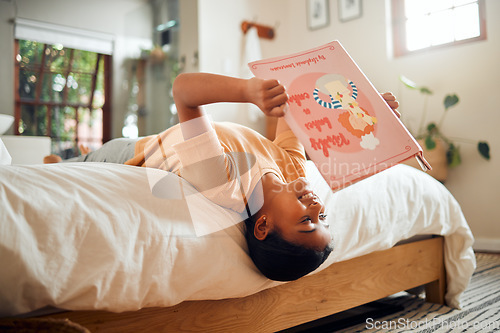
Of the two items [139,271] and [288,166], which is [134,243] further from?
[288,166]

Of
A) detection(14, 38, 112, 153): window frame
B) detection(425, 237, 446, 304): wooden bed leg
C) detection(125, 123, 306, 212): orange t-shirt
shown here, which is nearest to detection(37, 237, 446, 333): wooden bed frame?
detection(425, 237, 446, 304): wooden bed leg

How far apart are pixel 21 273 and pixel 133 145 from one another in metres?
0.90

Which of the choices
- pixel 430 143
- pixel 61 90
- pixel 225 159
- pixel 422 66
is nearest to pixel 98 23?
pixel 61 90

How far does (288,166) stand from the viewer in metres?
1.35

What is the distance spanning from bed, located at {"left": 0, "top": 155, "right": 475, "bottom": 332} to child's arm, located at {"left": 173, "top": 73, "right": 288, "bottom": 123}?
185mm

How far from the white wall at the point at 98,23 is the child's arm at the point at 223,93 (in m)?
3.55

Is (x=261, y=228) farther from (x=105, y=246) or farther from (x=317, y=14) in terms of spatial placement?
(x=317, y=14)

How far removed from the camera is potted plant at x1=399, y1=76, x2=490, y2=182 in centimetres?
299

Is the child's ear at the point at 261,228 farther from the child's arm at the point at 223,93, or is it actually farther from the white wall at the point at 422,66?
the white wall at the point at 422,66

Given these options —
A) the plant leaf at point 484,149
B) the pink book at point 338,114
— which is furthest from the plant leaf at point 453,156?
the pink book at point 338,114

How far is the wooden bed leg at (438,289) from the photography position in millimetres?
1781

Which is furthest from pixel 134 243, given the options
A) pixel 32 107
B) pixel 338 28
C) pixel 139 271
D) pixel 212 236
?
pixel 32 107

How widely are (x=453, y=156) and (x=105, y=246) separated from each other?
2829 millimetres

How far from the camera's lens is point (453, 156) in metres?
3.07
